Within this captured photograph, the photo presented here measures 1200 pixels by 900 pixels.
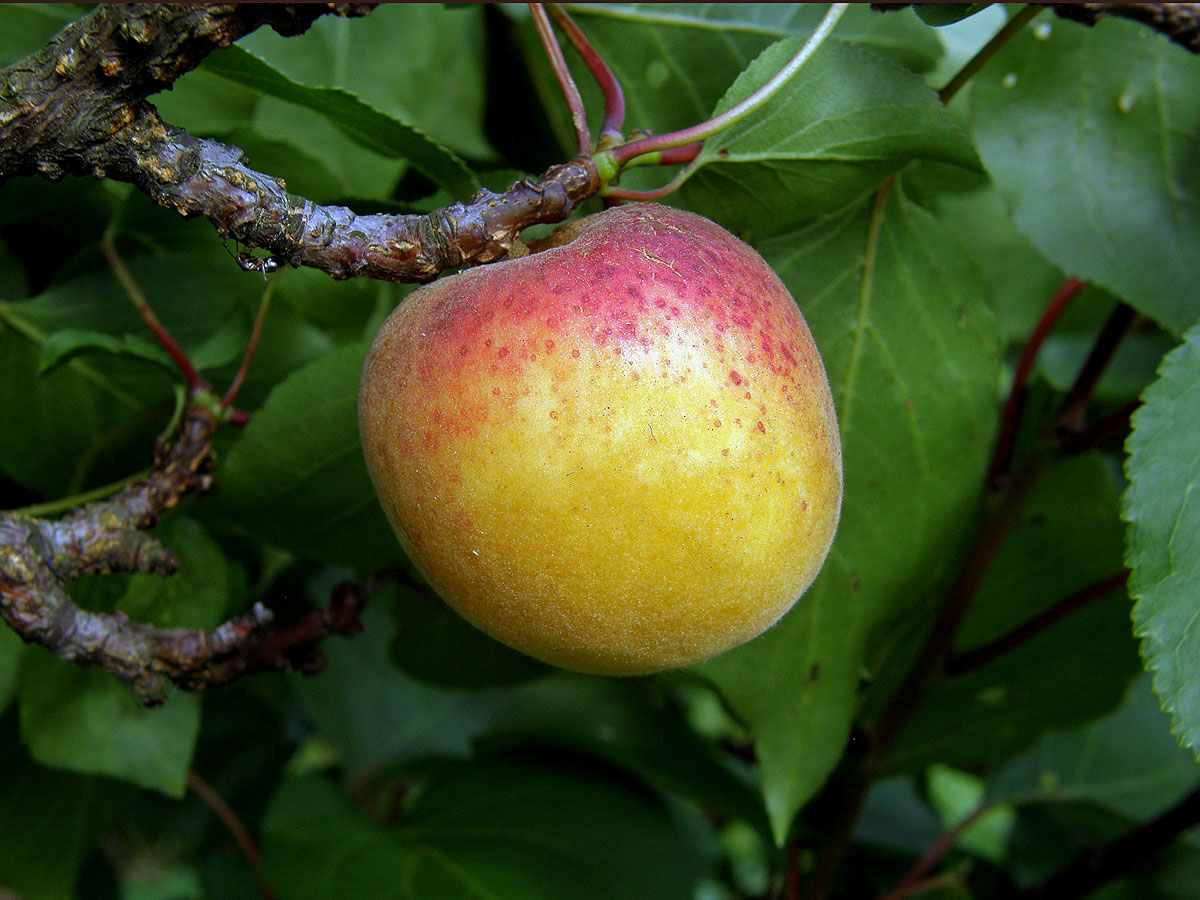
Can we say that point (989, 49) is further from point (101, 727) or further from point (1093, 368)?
point (101, 727)

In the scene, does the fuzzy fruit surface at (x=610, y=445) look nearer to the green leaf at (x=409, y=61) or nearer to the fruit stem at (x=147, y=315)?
the fruit stem at (x=147, y=315)

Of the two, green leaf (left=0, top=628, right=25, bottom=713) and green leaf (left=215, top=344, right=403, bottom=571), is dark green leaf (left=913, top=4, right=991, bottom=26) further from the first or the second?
green leaf (left=0, top=628, right=25, bottom=713)

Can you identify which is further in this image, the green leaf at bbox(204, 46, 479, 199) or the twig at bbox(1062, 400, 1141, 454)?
the twig at bbox(1062, 400, 1141, 454)

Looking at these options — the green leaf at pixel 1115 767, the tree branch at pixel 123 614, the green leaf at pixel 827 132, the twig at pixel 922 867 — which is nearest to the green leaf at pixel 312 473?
the tree branch at pixel 123 614

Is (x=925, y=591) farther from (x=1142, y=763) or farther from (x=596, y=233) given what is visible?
(x=1142, y=763)

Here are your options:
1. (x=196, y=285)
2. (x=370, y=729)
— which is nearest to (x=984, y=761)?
(x=370, y=729)

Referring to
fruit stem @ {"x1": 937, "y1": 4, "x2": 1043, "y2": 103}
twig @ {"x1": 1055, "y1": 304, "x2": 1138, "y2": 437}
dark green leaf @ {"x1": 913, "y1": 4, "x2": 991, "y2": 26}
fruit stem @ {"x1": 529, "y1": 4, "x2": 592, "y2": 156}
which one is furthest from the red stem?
fruit stem @ {"x1": 529, "y1": 4, "x2": 592, "y2": 156}
